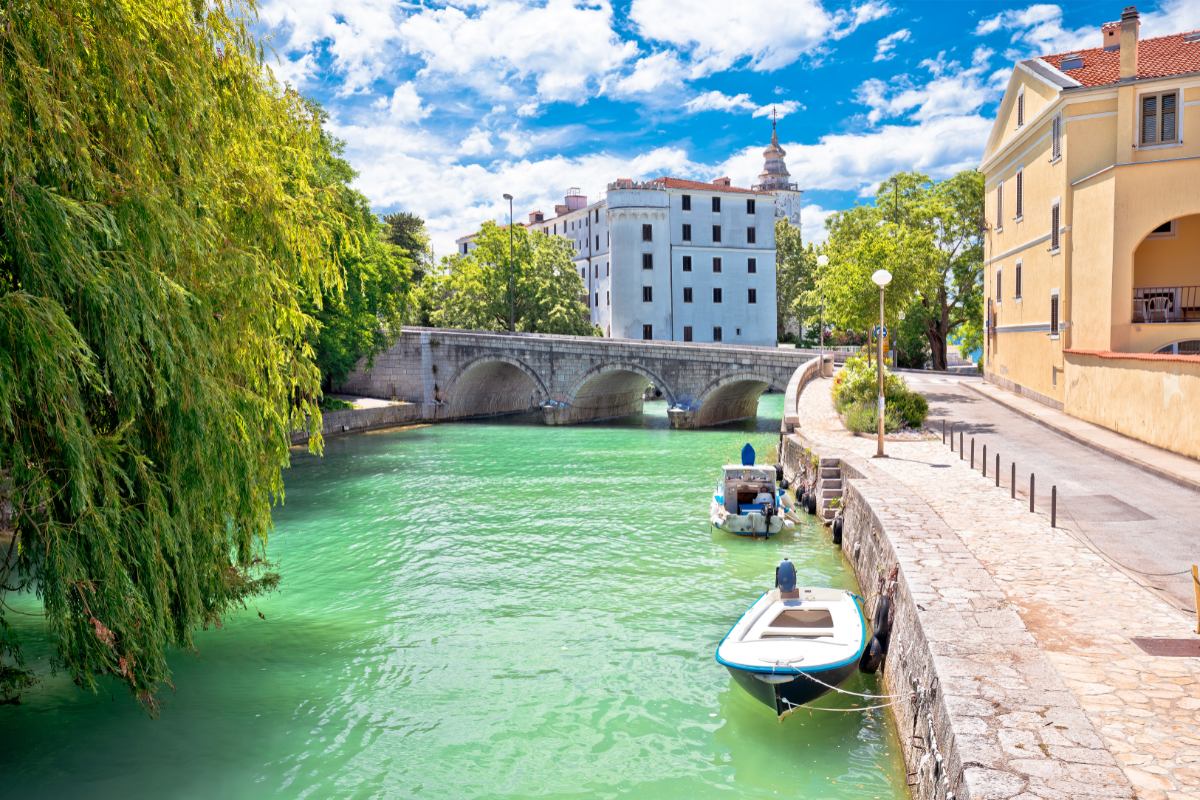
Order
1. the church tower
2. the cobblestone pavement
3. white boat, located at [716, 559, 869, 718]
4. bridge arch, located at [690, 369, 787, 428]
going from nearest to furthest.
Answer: the cobblestone pavement
white boat, located at [716, 559, 869, 718]
bridge arch, located at [690, 369, 787, 428]
the church tower

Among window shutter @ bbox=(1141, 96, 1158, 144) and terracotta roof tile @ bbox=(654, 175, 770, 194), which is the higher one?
terracotta roof tile @ bbox=(654, 175, 770, 194)

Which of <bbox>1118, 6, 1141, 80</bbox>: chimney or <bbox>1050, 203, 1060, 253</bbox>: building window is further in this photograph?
<bbox>1050, 203, 1060, 253</bbox>: building window

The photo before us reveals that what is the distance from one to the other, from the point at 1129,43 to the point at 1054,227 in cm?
524

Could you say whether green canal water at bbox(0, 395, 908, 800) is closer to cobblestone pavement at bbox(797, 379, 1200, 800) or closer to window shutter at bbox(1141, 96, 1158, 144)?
cobblestone pavement at bbox(797, 379, 1200, 800)

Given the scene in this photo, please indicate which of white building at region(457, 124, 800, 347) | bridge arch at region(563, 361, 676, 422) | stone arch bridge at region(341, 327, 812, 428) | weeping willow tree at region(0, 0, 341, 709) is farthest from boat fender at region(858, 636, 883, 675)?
white building at region(457, 124, 800, 347)

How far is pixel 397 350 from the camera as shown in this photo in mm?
45906

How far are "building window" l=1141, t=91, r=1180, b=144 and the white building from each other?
39.5 metres

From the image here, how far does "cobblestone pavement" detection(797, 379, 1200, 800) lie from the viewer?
572 cm

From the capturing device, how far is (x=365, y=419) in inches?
1554

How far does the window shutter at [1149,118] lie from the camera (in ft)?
73.3

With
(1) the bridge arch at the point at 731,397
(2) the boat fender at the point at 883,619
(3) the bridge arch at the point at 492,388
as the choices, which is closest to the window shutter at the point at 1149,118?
(1) the bridge arch at the point at 731,397

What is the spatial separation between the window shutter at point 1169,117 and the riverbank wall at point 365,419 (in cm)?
2995

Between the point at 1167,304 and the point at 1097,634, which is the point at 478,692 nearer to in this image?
the point at 1097,634

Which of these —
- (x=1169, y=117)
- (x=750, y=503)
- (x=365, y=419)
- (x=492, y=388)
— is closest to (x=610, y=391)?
(x=492, y=388)
